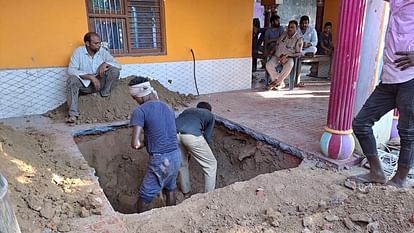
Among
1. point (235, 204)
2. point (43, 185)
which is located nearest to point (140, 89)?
point (43, 185)

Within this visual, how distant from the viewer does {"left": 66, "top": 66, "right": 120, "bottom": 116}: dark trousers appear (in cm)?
407

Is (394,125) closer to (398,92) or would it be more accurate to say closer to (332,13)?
(398,92)

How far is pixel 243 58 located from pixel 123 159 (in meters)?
3.25

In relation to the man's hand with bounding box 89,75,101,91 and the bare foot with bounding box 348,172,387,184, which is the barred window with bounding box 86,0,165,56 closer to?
the man's hand with bounding box 89,75,101,91

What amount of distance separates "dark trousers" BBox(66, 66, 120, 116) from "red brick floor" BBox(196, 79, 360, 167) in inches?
61.3

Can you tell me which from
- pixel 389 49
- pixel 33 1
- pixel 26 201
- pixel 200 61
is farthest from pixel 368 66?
pixel 33 1

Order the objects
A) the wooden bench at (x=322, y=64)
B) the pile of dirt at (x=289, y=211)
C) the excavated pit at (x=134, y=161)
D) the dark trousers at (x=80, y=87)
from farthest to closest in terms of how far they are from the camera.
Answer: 1. the wooden bench at (x=322, y=64)
2. the dark trousers at (x=80, y=87)
3. the excavated pit at (x=134, y=161)
4. the pile of dirt at (x=289, y=211)

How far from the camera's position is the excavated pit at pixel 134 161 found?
143 inches

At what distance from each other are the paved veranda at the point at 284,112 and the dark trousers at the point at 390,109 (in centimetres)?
52

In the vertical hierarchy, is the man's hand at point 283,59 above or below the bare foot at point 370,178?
above

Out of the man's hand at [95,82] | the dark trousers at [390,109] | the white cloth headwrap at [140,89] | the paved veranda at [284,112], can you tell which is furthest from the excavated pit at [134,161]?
the white cloth headwrap at [140,89]

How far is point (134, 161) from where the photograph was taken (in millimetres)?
4055

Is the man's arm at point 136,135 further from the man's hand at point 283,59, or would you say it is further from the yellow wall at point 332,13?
the yellow wall at point 332,13

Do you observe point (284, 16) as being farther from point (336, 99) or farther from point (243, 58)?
point (336, 99)
